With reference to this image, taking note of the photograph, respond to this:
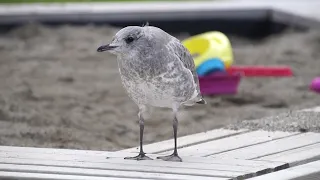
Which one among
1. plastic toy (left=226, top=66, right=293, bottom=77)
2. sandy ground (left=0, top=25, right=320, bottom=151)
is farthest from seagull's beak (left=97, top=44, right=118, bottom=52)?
plastic toy (left=226, top=66, right=293, bottom=77)

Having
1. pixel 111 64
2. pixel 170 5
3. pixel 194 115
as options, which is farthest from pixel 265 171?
Result: pixel 170 5

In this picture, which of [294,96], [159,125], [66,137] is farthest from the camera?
[294,96]

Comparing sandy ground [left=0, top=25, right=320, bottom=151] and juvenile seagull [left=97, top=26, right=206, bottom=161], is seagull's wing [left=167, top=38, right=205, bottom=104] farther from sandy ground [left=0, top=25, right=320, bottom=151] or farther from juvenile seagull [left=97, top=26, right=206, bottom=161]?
sandy ground [left=0, top=25, right=320, bottom=151]

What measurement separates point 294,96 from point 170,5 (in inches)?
166

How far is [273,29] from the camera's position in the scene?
1093 cm

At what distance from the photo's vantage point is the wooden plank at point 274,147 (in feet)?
16.0

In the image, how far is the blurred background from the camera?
6152 mm

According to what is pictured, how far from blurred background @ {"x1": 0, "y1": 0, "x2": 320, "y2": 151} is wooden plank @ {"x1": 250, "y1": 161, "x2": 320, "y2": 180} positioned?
1.56m

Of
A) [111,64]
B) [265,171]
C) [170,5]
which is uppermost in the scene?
[170,5]

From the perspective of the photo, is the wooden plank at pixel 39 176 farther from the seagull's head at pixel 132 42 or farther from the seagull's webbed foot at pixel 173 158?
the seagull's head at pixel 132 42

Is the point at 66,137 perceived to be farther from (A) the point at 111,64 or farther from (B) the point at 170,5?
(B) the point at 170,5

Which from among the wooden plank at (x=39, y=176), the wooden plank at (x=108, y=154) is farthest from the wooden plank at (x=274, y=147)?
the wooden plank at (x=39, y=176)

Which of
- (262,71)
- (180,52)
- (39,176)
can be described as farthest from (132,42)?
(262,71)

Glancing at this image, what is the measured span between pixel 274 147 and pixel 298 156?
296 mm
